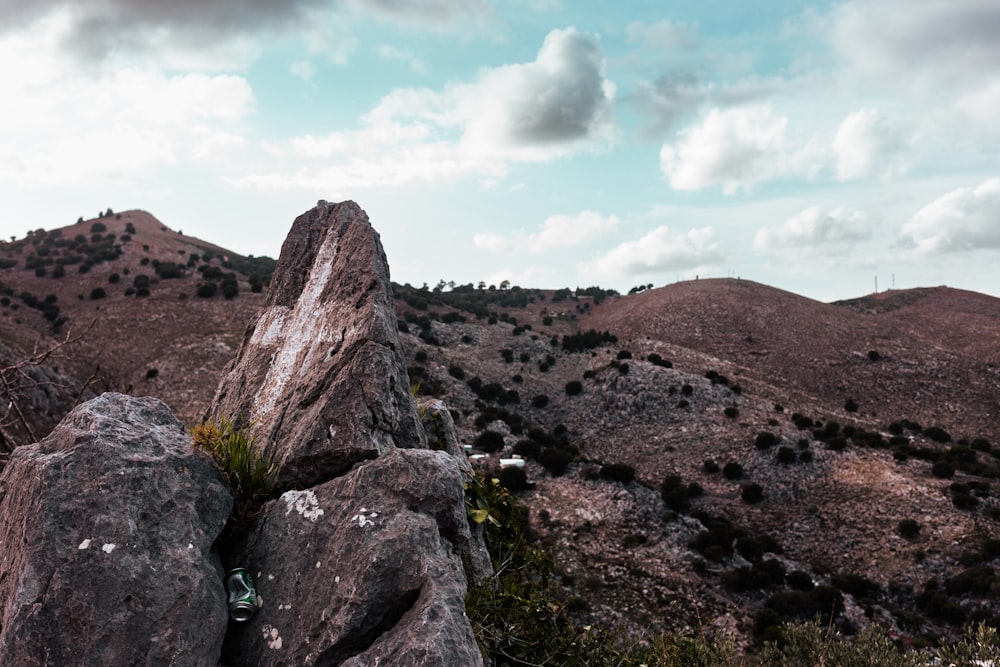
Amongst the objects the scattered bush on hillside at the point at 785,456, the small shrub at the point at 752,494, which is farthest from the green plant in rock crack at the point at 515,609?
the scattered bush on hillside at the point at 785,456

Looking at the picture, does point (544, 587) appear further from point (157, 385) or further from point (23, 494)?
point (157, 385)

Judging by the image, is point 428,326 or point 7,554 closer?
point 7,554

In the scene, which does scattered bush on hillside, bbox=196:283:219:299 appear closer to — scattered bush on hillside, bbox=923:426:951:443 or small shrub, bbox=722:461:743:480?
small shrub, bbox=722:461:743:480

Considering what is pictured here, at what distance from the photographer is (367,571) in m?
4.95

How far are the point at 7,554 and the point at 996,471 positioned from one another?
5122cm

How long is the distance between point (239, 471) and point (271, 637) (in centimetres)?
179

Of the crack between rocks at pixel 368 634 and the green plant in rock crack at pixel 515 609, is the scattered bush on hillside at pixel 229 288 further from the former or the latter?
the crack between rocks at pixel 368 634

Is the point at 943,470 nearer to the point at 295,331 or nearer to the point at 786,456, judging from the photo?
the point at 786,456

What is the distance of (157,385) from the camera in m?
45.3

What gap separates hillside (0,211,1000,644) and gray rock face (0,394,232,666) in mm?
7152

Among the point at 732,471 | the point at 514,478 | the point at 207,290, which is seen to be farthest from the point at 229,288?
the point at 732,471

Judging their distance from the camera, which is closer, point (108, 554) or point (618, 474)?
point (108, 554)

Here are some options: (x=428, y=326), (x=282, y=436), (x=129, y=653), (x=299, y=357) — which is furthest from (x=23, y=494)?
(x=428, y=326)

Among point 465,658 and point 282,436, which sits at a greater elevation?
point 282,436
